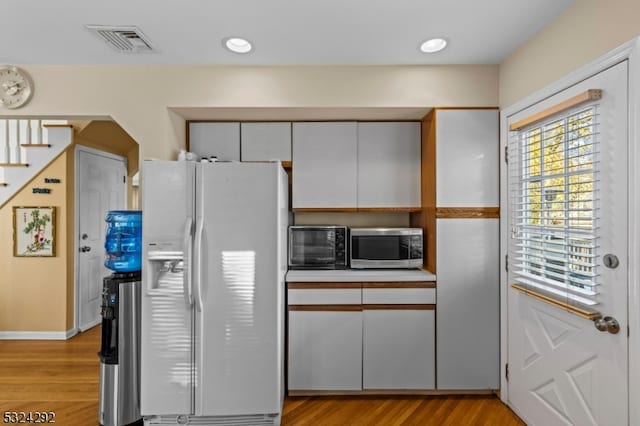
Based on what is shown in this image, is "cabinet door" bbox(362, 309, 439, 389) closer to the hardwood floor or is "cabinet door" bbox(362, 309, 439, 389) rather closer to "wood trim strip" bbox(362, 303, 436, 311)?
"wood trim strip" bbox(362, 303, 436, 311)

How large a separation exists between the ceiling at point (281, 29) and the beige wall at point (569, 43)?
7 centimetres

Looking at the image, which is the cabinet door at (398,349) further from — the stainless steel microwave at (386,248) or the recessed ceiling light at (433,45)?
the recessed ceiling light at (433,45)

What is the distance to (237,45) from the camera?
2322 millimetres

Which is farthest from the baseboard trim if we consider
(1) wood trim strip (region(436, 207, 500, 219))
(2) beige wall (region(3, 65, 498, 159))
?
(1) wood trim strip (region(436, 207, 500, 219))

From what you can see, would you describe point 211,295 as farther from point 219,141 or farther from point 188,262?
point 219,141

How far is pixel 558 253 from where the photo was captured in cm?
193

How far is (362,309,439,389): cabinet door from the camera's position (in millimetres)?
2611

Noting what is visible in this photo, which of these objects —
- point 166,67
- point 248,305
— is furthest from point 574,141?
point 166,67

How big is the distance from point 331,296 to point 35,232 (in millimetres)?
3422

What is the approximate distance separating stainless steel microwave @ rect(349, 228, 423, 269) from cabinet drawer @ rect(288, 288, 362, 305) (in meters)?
0.28

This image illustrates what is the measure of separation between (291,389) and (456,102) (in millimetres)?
2438

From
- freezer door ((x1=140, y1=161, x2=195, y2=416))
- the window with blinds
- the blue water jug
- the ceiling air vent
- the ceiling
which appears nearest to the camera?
the window with blinds

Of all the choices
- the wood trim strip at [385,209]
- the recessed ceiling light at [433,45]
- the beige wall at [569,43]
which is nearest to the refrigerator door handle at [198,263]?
the wood trim strip at [385,209]

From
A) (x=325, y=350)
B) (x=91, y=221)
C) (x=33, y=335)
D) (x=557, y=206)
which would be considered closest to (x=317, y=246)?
(x=325, y=350)
